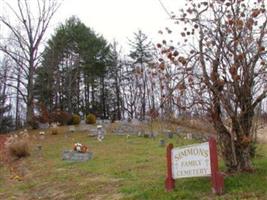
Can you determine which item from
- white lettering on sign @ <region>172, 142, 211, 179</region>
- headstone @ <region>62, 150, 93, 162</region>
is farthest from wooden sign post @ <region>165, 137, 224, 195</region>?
headstone @ <region>62, 150, 93, 162</region>

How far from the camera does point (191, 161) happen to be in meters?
7.19

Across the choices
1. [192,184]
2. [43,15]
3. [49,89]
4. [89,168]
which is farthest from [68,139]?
[49,89]

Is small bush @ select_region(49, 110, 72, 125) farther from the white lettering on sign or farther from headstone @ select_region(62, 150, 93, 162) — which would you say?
the white lettering on sign

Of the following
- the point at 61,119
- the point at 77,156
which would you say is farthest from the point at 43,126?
the point at 77,156

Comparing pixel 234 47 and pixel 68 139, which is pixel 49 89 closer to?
pixel 68 139

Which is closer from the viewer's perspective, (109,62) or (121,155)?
(121,155)

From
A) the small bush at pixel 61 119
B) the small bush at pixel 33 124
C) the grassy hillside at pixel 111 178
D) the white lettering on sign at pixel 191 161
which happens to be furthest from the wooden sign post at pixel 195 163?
the small bush at pixel 61 119

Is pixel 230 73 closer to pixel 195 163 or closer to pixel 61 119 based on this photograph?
pixel 195 163

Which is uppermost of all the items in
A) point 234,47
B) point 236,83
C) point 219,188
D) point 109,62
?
point 109,62

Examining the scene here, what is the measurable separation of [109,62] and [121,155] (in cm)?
2623

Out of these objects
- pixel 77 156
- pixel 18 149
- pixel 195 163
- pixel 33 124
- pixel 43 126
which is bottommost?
pixel 195 163

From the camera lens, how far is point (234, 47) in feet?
23.7

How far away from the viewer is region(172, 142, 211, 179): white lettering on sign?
6.89 metres

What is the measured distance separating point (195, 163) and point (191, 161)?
101 mm
